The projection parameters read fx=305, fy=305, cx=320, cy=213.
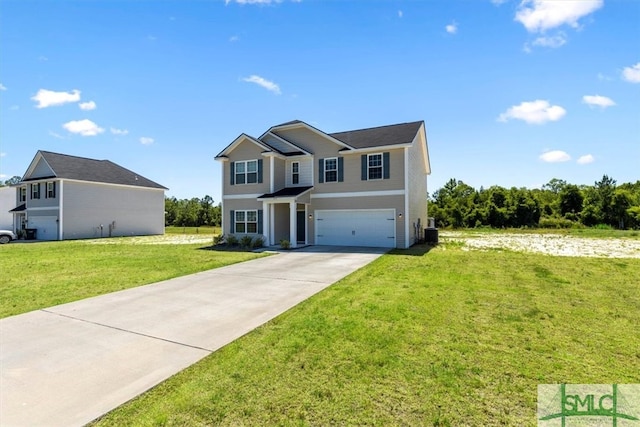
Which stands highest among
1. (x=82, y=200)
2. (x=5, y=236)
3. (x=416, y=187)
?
(x=416, y=187)

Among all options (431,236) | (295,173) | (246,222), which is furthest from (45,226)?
(431,236)

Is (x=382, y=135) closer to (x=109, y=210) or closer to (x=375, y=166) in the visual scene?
(x=375, y=166)

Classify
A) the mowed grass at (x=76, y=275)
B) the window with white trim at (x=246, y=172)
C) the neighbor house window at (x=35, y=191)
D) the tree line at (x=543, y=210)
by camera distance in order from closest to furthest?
the mowed grass at (x=76, y=275) → the window with white trim at (x=246, y=172) → the neighbor house window at (x=35, y=191) → the tree line at (x=543, y=210)

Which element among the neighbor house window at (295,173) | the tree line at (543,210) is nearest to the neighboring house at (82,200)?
the neighbor house window at (295,173)

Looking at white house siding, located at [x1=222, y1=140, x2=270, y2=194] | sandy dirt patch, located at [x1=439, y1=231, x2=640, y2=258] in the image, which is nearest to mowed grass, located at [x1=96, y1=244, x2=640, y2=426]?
sandy dirt patch, located at [x1=439, y1=231, x2=640, y2=258]

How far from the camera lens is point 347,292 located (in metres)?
6.96

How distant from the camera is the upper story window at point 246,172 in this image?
18250 millimetres

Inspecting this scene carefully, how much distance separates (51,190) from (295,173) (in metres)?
21.5

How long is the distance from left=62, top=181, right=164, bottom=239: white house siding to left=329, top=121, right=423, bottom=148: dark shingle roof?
69.6 feet

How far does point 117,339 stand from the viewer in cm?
445

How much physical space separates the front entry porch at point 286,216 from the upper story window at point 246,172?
1509mm

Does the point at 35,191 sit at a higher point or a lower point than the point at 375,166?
lower

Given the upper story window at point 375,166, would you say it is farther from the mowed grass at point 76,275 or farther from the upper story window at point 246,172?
the mowed grass at point 76,275

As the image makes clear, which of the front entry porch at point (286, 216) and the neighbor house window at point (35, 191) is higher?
the neighbor house window at point (35, 191)
